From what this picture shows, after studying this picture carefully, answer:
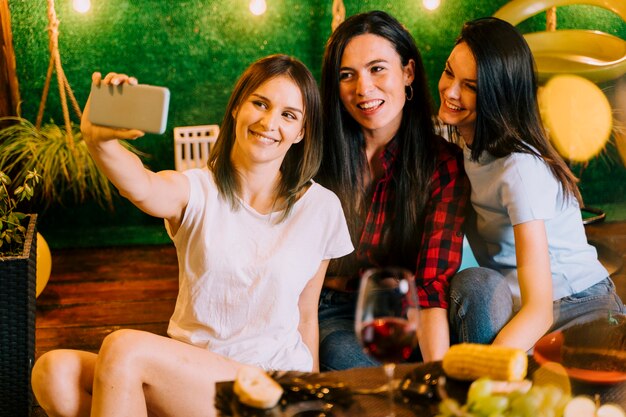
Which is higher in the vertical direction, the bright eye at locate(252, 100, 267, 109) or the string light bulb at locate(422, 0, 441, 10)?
the string light bulb at locate(422, 0, 441, 10)

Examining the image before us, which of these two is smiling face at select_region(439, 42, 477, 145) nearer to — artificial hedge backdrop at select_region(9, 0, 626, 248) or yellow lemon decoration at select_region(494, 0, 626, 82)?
yellow lemon decoration at select_region(494, 0, 626, 82)

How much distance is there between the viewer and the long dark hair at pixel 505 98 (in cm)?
193

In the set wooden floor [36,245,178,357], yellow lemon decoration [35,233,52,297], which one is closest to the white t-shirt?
wooden floor [36,245,178,357]

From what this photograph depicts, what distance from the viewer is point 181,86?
4.53 m

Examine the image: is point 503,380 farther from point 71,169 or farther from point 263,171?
point 71,169

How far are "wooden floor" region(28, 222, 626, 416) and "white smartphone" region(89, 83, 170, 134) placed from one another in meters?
1.77

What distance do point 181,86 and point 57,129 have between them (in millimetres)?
769

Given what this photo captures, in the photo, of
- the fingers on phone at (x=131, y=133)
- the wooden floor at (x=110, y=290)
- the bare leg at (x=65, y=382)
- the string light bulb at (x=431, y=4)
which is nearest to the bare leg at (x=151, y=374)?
the bare leg at (x=65, y=382)

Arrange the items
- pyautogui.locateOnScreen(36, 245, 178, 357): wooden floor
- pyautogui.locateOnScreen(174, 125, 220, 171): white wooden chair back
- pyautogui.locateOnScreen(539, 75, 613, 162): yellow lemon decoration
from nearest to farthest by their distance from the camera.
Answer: pyautogui.locateOnScreen(36, 245, 178, 357): wooden floor → pyautogui.locateOnScreen(539, 75, 613, 162): yellow lemon decoration → pyautogui.locateOnScreen(174, 125, 220, 171): white wooden chair back

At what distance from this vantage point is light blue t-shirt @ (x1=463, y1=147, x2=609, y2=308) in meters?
1.86

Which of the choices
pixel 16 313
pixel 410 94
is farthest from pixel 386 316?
pixel 16 313

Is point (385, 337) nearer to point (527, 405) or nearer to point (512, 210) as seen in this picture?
point (527, 405)

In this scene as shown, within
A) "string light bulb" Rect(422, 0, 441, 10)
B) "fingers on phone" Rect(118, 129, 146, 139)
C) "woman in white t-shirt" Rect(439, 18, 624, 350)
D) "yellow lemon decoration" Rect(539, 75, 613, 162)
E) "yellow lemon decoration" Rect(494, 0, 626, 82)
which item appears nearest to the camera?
"fingers on phone" Rect(118, 129, 146, 139)

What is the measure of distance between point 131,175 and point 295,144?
50cm
